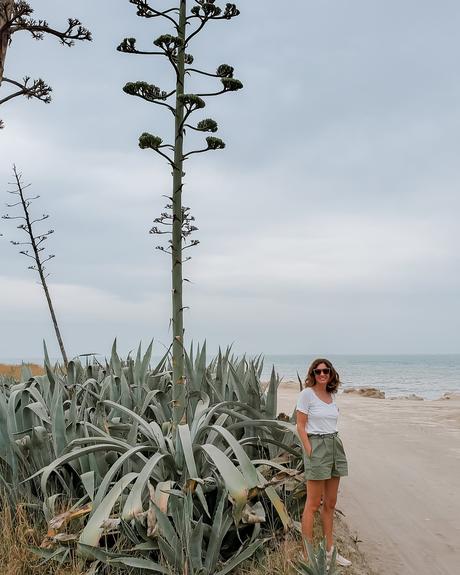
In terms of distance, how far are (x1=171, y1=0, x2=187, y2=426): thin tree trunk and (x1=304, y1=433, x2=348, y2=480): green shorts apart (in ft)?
3.03

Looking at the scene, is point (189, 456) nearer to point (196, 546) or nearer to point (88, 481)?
point (196, 546)

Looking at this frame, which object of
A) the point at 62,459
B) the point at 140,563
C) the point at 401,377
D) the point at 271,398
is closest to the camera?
the point at 140,563

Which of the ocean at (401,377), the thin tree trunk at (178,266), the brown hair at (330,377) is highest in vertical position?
the thin tree trunk at (178,266)

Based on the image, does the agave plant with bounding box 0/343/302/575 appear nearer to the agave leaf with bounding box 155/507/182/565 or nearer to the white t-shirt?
the agave leaf with bounding box 155/507/182/565

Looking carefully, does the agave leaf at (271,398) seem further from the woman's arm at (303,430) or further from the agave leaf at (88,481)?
the agave leaf at (88,481)

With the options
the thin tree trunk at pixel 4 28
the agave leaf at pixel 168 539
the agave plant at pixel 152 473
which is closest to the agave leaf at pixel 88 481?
the agave plant at pixel 152 473

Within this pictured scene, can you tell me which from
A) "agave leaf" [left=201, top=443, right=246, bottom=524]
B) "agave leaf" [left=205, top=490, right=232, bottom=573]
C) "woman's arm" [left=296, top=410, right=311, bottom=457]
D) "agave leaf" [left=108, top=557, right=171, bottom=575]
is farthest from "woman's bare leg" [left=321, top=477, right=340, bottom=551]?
"agave leaf" [left=108, top=557, right=171, bottom=575]

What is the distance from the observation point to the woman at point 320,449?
4.16m

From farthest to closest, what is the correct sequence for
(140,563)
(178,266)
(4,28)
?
(4,28) < (178,266) < (140,563)

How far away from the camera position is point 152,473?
4082mm

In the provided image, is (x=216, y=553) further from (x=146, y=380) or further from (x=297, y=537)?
(x=146, y=380)

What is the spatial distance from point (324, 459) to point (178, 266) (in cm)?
162

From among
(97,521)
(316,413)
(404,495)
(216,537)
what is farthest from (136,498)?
(404,495)

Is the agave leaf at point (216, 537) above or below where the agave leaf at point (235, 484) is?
below
